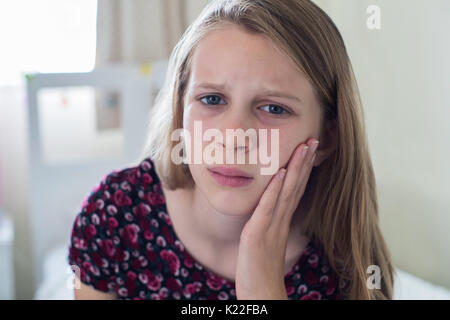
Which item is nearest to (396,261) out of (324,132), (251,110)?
(324,132)

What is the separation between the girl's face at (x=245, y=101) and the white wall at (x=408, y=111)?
0.10 metres

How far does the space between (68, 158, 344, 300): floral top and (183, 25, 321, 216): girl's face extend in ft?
0.52

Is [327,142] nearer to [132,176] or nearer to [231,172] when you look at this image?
[231,172]

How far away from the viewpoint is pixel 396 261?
821 millimetres

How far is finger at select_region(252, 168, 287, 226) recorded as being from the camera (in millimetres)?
684

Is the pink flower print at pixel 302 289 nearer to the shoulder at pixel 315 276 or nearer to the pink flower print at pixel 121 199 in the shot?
the shoulder at pixel 315 276

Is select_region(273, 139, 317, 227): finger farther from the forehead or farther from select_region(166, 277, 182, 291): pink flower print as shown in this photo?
select_region(166, 277, 182, 291): pink flower print

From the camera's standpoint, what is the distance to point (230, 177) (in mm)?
661

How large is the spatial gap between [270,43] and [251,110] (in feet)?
0.28

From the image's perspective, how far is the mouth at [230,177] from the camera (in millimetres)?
658

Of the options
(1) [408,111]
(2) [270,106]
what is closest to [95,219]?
(2) [270,106]

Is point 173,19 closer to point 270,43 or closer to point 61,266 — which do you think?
point 270,43

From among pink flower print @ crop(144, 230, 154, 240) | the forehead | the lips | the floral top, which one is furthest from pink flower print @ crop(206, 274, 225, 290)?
the forehead

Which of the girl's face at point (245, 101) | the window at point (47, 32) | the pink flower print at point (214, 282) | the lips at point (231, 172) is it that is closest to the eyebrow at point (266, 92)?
the girl's face at point (245, 101)
